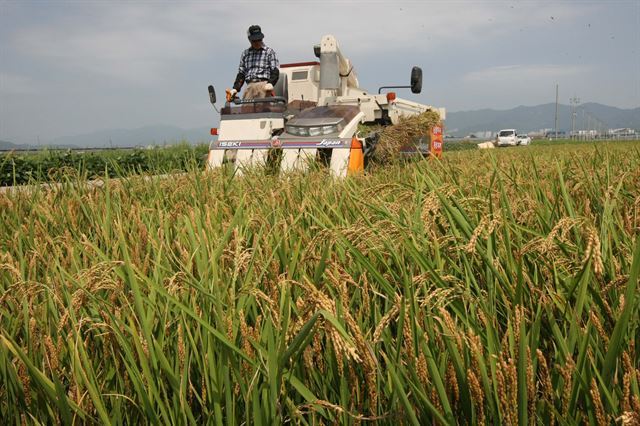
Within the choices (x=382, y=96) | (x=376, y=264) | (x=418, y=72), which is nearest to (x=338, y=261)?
(x=376, y=264)

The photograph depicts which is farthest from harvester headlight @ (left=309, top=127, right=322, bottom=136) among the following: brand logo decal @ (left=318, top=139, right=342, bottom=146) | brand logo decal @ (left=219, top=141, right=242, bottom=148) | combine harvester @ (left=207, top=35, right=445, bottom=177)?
brand logo decal @ (left=219, top=141, right=242, bottom=148)

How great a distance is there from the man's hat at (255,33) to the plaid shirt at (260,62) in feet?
0.65

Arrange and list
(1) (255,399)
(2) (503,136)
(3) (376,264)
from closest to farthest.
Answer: (1) (255,399), (3) (376,264), (2) (503,136)

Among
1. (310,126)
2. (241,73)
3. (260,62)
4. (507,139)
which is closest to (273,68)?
(260,62)

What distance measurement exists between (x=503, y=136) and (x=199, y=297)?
60473 millimetres

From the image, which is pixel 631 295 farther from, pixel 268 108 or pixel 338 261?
pixel 268 108

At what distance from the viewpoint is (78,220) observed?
2.61m

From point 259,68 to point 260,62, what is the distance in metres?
0.09

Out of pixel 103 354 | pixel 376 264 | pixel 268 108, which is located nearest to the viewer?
pixel 103 354

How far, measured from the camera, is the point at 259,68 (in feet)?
25.2

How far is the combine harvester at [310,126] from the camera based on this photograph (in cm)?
629

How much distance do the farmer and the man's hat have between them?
0.03m

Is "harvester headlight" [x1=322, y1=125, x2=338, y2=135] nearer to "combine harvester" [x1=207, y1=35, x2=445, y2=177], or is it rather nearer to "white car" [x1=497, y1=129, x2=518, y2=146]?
"combine harvester" [x1=207, y1=35, x2=445, y2=177]

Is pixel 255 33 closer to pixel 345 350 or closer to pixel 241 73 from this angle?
pixel 241 73
